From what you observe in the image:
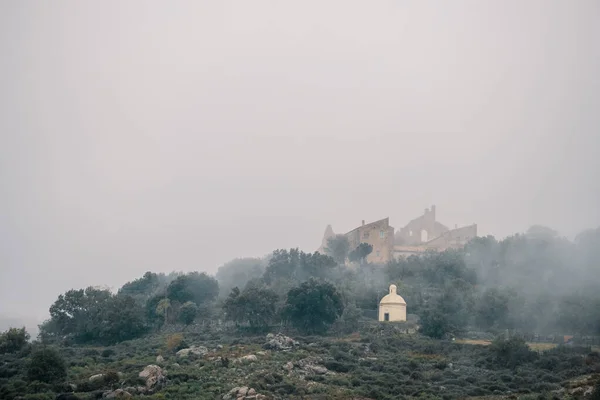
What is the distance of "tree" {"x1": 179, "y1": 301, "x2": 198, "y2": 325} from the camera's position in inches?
2074

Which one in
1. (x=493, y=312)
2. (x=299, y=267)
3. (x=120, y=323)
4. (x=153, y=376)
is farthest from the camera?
(x=299, y=267)

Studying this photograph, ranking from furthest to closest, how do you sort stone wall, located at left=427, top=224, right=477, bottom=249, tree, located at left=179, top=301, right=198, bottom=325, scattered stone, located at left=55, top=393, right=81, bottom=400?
stone wall, located at left=427, top=224, right=477, bottom=249, tree, located at left=179, top=301, right=198, bottom=325, scattered stone, located at left=55, top=393, right=81, bottom=400

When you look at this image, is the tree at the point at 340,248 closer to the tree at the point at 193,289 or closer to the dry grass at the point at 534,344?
the tree at the point at 193,289

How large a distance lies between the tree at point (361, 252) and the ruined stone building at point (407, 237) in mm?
1937

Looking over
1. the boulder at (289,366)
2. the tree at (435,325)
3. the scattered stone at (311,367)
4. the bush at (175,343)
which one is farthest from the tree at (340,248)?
the boulder at (289,366)

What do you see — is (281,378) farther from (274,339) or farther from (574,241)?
(574,241)

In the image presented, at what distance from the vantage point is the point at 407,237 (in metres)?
89.0

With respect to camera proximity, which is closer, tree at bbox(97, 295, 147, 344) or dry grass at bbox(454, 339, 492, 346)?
dry grass at bbox(454, 339, 492, 346)

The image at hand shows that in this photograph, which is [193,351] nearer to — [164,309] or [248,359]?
[248,359]

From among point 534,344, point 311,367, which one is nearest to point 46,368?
point 311,367

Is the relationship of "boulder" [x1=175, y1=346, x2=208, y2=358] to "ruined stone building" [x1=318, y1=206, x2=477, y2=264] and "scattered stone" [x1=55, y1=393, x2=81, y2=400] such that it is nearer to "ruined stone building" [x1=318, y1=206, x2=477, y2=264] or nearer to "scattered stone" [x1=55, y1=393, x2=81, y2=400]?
"scattered stone" [x1=55, y1=393, x2=81, y2=400]

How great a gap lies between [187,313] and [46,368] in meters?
20.3

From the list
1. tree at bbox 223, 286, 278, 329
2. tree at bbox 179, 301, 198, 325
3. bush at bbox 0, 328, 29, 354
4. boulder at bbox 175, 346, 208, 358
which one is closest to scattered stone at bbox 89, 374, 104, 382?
boulder at bbox 175, 346, 208, 358

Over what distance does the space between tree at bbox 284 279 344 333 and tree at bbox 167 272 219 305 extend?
44.3ft
